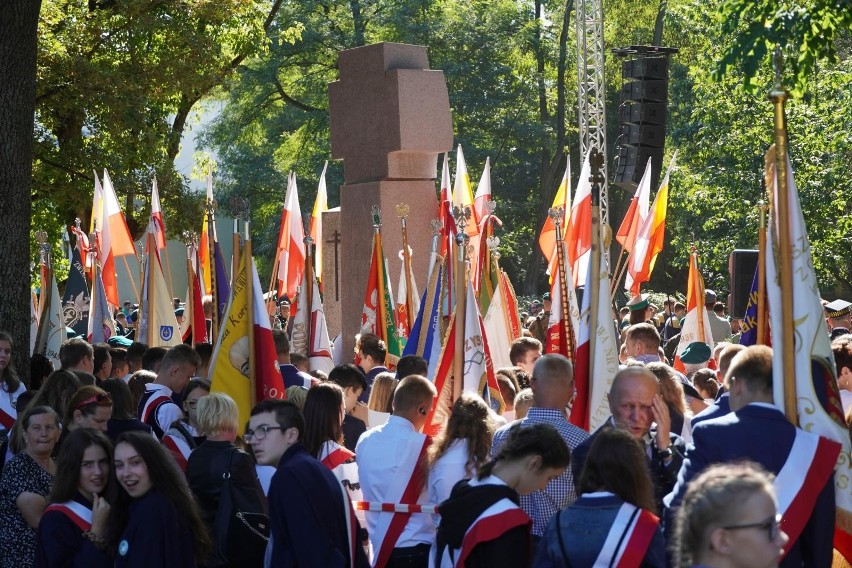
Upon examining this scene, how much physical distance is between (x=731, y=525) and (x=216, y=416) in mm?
3696

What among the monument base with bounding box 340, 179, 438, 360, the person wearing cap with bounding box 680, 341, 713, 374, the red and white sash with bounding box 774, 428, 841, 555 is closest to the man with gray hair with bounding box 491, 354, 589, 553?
the red and white sash with bounding box 774, 428, 841, 555

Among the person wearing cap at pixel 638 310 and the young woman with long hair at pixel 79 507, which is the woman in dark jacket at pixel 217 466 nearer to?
the young woman with long hair at pixel 79 507

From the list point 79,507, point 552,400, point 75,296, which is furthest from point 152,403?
point 75,296

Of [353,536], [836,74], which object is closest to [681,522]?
[353,536]

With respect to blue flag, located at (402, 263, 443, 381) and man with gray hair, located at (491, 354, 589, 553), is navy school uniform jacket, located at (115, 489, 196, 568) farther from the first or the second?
blue flag, located at (402, 263, 443, 381)

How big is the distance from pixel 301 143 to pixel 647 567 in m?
38.3

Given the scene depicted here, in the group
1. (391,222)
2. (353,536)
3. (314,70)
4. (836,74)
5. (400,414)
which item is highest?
(314,70)

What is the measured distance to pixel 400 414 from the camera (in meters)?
6.81

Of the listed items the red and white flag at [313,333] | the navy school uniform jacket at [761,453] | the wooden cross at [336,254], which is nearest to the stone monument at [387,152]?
the wooden cross at [336,254]

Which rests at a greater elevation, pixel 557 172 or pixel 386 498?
pixel 557 172

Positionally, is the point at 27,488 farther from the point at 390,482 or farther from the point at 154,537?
the point at 390,482

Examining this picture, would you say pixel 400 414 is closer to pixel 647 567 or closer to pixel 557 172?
pixel 647 567

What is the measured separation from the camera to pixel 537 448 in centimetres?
534

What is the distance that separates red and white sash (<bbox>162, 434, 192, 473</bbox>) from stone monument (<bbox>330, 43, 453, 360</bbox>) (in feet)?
26.1
